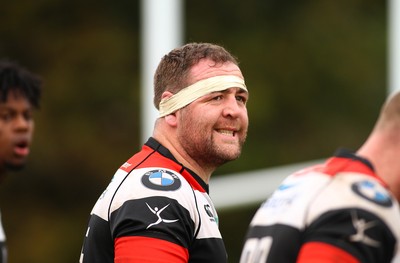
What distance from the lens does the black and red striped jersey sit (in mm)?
4855

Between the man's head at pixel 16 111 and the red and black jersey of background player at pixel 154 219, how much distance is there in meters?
2.23

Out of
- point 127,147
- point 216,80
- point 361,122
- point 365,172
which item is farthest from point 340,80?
point 365,172

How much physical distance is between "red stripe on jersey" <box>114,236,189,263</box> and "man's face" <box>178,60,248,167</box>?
0.73 metres

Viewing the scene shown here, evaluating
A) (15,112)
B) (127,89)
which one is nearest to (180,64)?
(15,112)

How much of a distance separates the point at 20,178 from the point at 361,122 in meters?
4.91

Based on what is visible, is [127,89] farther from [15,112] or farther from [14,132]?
[14,132]

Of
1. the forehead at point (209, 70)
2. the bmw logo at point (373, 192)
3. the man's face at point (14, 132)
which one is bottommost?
the man's face at point (14, 132)

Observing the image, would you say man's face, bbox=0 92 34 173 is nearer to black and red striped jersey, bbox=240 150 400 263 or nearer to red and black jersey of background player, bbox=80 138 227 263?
red and black jersey of background player, bbox=80 138 227 263

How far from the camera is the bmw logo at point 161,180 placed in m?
5.95

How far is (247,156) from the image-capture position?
16469 millimetres

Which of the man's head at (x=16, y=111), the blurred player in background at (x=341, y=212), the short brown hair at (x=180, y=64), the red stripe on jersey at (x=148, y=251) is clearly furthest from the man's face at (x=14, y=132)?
the blurred player in background at (x=341, y=212)

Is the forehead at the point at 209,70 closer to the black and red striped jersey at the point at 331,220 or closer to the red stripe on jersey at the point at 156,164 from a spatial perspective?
the red stripe on jersey at the point at 156,164

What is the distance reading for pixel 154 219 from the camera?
5805mm

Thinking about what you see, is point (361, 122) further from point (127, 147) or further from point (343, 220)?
point (343, 220)
